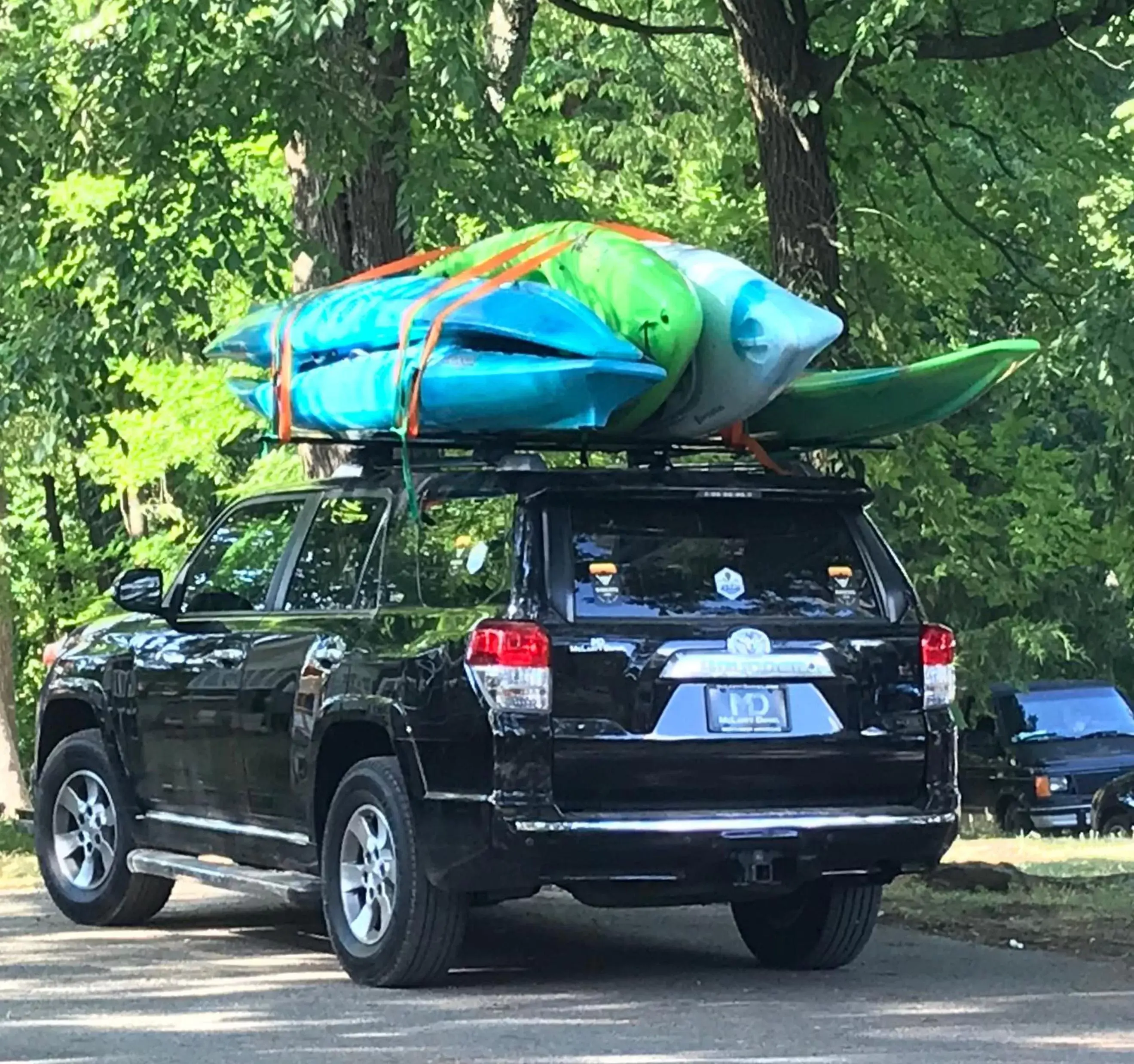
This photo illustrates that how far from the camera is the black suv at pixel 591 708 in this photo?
26.8ft

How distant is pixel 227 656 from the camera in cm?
967

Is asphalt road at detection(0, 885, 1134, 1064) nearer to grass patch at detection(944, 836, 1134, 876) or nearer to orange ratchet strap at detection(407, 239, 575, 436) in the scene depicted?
orange ratchet strap at detection(407, 239, 575, 436)

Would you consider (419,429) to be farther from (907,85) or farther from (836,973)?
(907,85)

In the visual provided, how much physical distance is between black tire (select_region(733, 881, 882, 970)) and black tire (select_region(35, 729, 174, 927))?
2678mm

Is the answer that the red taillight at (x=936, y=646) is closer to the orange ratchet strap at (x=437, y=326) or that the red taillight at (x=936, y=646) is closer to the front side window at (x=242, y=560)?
the orange ratchet strap at (x=437, y=326)

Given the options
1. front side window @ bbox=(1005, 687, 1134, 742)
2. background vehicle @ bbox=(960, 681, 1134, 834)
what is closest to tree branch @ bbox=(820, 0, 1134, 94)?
background vehicle @ bbox=(960, 681, 1134, 834)

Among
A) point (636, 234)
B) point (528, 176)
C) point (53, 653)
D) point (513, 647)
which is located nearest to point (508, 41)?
point (528, 176)

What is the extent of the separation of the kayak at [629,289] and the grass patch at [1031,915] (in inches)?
112

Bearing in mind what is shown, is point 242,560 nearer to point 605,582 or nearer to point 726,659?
point 605,582

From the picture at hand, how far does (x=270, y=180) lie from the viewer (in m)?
19.9

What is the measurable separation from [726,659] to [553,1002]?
4.37 feet

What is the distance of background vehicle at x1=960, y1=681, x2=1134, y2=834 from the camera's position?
87.2 ft

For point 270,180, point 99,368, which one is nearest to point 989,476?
point 270,180

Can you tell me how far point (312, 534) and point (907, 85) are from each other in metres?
6.21
